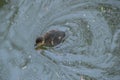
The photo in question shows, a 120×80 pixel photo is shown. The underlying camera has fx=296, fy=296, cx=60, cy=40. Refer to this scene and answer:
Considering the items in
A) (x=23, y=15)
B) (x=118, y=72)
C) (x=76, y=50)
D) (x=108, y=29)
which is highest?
(x=23, y=15)

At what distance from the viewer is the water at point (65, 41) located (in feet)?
8.39

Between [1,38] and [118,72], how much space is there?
1.11m

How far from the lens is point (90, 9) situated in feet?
9.63

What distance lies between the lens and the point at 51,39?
2744 millimetres

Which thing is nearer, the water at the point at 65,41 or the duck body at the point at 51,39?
the water at the point at 65,41

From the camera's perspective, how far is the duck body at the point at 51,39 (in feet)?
8.93

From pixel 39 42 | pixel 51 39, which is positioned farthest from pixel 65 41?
pixel 39 42

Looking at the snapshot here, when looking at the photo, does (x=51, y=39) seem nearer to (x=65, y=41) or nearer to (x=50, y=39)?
(x=50, y=39)

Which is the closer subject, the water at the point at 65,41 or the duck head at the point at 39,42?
the water at the point at 65,41

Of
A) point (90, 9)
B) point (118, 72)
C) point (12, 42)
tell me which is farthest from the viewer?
point (90, 9)

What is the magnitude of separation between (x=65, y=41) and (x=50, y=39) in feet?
0.47

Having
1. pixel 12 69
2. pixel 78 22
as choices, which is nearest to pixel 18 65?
pixel 12 69

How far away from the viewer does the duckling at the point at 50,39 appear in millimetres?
2723

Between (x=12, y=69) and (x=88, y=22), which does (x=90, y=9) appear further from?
(x=12, y=69)
